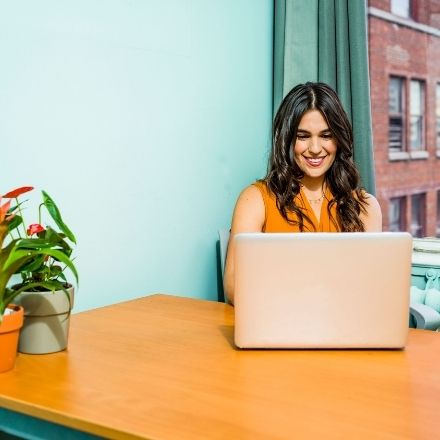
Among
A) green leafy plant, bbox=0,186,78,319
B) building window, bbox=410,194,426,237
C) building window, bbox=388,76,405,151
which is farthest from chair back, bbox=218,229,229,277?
building window, bbox=388,76,405,151

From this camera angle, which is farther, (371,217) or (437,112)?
(437,112)

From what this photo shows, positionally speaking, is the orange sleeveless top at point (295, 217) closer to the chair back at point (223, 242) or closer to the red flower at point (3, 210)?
the chair back at point (223, 242)

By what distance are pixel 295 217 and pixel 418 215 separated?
0.99m

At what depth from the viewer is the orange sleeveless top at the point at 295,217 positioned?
2168 mm

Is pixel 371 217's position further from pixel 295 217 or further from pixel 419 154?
pixel 419 154

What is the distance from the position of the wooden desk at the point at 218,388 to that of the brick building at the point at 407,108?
144 centimetres

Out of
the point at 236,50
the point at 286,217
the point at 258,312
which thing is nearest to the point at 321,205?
the point at 286,217

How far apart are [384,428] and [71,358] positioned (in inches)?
26.5

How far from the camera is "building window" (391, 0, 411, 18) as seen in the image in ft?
9.45

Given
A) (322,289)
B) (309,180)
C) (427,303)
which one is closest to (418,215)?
(427,303)

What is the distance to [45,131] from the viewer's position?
1824 mm

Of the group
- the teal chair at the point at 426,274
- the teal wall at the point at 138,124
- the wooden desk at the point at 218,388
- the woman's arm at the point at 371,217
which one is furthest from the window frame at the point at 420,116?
the wooden desk at the point at 218,388

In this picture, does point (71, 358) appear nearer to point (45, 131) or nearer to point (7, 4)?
point (45, 131)

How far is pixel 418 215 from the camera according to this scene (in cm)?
296
